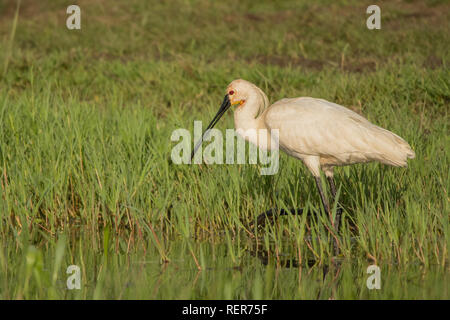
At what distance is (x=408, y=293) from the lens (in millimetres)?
4133

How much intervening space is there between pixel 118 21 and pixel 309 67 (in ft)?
16.4

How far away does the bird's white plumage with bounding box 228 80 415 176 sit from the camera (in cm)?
526

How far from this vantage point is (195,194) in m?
5.86

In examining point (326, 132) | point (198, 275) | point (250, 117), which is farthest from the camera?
point (250, 117)

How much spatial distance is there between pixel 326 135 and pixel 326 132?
21 mm

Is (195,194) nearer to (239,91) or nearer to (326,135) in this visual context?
(239,91)

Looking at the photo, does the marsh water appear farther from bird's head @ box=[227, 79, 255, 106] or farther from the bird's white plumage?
bird's head @ box=[227, 79, 255, 106]

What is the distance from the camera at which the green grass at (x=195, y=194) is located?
4.40 meters

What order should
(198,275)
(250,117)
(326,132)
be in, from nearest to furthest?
(198,275)
(326,132)
(250,117)

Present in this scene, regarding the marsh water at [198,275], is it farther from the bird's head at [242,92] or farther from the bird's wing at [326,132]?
the bird's head at [242,92]

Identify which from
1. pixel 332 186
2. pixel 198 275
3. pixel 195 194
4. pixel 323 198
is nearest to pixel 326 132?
pixel 323 198

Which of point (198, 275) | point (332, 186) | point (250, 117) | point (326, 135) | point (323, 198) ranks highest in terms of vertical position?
point (250, 117)

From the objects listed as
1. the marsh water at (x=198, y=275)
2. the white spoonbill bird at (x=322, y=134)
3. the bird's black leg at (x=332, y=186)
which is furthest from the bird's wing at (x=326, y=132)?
the marsh water at (x=198, y=275)
